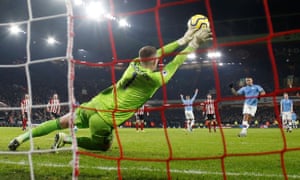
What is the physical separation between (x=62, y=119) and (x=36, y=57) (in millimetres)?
26593

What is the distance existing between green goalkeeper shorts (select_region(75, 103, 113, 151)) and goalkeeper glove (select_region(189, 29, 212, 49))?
1325 millimetres

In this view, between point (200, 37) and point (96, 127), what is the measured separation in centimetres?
153

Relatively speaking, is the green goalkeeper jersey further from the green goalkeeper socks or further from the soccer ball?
the green goalkeeper socks

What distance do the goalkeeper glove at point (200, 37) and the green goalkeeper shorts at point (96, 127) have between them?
1325 millimetres

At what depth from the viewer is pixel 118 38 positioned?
97.4ft

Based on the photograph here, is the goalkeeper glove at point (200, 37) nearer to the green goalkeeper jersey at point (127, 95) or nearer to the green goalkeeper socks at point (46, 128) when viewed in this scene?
the green goalkeeper jersey at point (127, 95)

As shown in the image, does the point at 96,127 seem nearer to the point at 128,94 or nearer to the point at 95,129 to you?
the point at 95,129

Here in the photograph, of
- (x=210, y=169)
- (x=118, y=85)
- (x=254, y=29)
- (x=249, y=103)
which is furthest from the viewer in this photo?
(x=254, y=29)

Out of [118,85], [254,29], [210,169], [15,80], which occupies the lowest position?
[210,169]

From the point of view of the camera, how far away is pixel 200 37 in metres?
3.72

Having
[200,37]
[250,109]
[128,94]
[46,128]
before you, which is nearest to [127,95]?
[128,94]

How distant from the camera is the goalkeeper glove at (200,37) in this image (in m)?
3.69

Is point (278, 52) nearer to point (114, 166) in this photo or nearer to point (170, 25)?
point (170, 25)

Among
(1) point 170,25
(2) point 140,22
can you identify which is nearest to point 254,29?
(1) point 170,25
